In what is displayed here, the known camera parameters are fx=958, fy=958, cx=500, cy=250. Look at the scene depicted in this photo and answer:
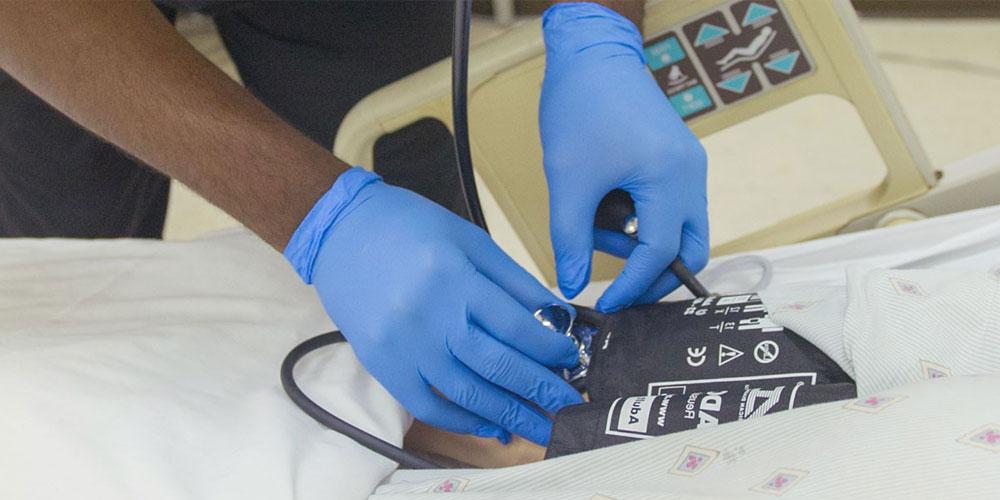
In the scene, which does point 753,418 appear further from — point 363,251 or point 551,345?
point 363,251

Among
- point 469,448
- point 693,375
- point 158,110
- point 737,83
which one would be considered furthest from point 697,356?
point 158,110

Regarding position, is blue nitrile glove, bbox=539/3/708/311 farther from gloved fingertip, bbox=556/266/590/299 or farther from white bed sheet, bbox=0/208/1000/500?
white bed sheet, bbox=0/208/1000/500

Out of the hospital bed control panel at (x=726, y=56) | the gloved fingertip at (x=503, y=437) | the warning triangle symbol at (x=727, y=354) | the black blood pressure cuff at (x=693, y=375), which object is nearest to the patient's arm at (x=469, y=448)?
the gloved fingertip at (x=503, y=437)

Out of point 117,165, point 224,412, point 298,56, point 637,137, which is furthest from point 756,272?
point 117,165

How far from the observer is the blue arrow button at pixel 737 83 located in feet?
3.54

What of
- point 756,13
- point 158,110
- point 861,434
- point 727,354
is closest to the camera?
point 861,434

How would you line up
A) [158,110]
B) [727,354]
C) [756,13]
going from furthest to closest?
[756,13] → [158,110] → [727,354]

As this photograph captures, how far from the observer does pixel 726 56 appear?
1067 millimetres

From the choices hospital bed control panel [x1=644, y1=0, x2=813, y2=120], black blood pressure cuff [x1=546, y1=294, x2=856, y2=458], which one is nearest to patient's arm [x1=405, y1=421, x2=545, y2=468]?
A: black blood pressure cuff [x1=546, y1=294, x2=856, y2=458]

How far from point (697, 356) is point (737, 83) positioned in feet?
1.31

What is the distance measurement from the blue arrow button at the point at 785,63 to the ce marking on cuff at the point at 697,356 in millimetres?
400

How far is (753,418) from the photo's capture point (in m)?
0.70

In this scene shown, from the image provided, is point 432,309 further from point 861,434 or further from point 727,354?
point 861,434

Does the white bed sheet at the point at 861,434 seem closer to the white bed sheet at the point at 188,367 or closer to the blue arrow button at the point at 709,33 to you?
the white bed sheet at the point at 188,367
